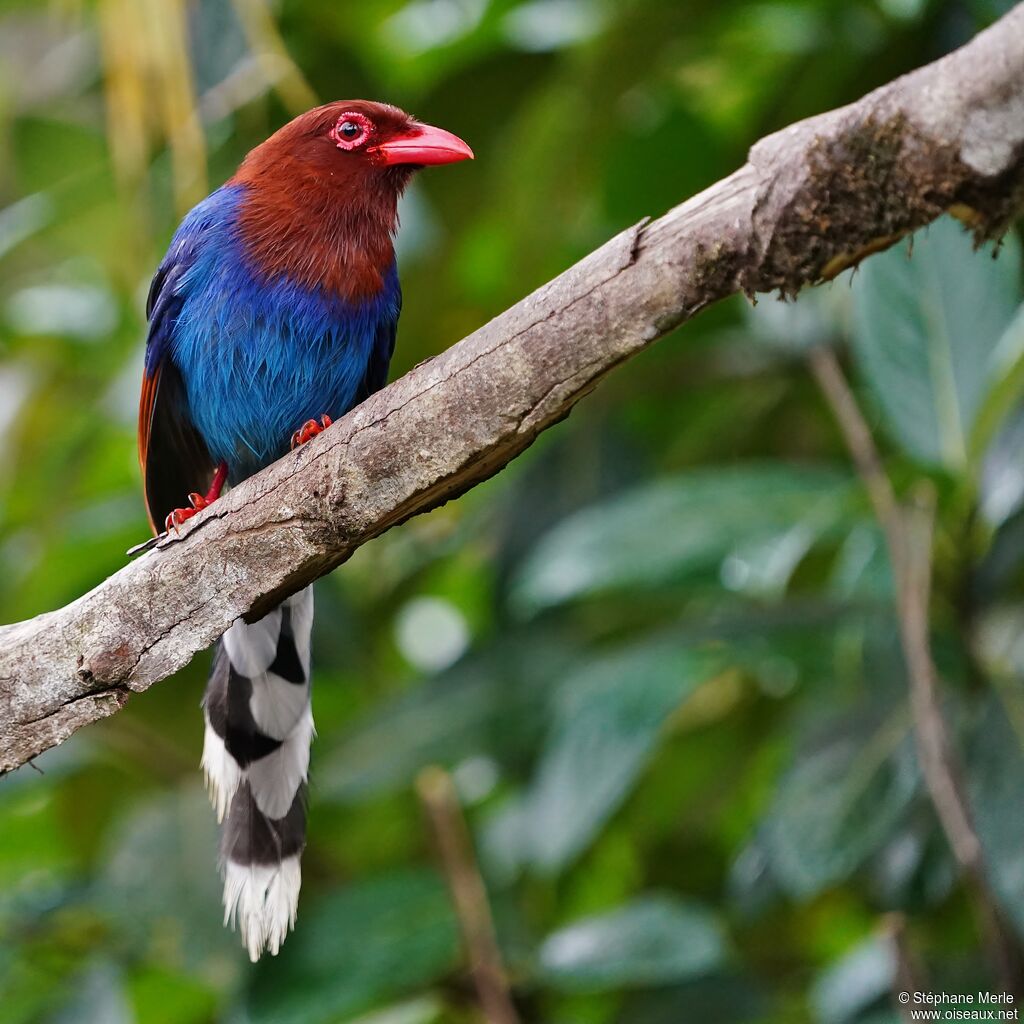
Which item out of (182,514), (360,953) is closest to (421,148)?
(182,514)

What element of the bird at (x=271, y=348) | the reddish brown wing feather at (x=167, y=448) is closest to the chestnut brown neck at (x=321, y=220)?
the bird at (x=271, y=348)

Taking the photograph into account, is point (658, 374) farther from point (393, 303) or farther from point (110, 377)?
point (110, 377)

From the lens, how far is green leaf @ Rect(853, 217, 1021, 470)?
369cm

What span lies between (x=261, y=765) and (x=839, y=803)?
1.41 metres

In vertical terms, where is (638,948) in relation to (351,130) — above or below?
below

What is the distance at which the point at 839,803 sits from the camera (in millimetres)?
3330

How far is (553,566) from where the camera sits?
3.60m

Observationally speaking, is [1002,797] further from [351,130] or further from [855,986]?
[351,130]

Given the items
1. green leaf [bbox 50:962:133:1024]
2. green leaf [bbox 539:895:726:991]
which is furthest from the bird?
green leaf [bbox 539:895:726:991]

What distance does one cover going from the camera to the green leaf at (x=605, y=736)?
11.0 feet

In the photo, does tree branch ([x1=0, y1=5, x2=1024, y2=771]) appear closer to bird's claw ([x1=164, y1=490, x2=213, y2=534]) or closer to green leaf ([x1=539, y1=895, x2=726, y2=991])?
bird's claw ([x1=164, y1=490, x2=213, y2=534])

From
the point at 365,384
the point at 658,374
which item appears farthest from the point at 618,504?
the point at 658,374

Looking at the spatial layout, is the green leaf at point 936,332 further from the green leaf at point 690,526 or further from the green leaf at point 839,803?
the green leaf at point 839,803

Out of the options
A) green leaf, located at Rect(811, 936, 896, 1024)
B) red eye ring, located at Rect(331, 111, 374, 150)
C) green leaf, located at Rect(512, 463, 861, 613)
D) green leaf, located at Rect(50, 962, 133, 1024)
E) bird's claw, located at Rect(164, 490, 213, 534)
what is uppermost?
red eye ring, located at Rect(331, 111, 374, 150)
